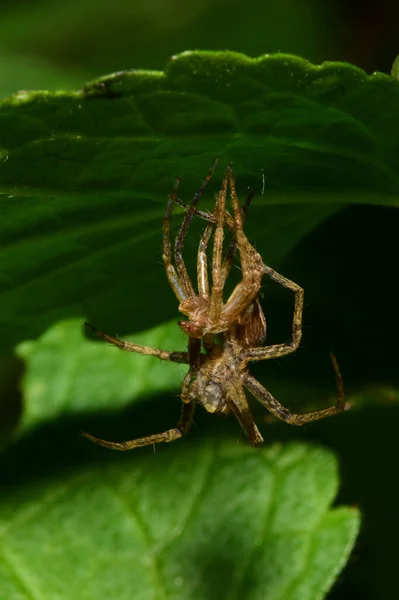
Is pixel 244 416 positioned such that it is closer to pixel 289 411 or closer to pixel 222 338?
pixel 289 411

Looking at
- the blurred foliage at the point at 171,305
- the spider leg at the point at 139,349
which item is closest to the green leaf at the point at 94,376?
the blurred foliage at the point at 171,305

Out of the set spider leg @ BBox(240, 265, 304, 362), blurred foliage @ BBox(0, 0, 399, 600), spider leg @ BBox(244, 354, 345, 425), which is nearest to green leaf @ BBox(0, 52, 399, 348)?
blurred foliage @ BBox(0, 0, 399, 600)

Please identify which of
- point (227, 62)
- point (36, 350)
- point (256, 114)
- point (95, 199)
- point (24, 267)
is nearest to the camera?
point (227, 62)

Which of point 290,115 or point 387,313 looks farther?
point 387,313

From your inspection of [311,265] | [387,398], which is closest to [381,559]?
[387,398]

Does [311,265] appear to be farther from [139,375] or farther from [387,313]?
[139,375]

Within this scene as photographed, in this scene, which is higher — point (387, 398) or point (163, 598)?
point (387, 398)

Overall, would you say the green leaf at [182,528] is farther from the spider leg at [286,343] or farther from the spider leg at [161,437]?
the spider leg at [286,343]
